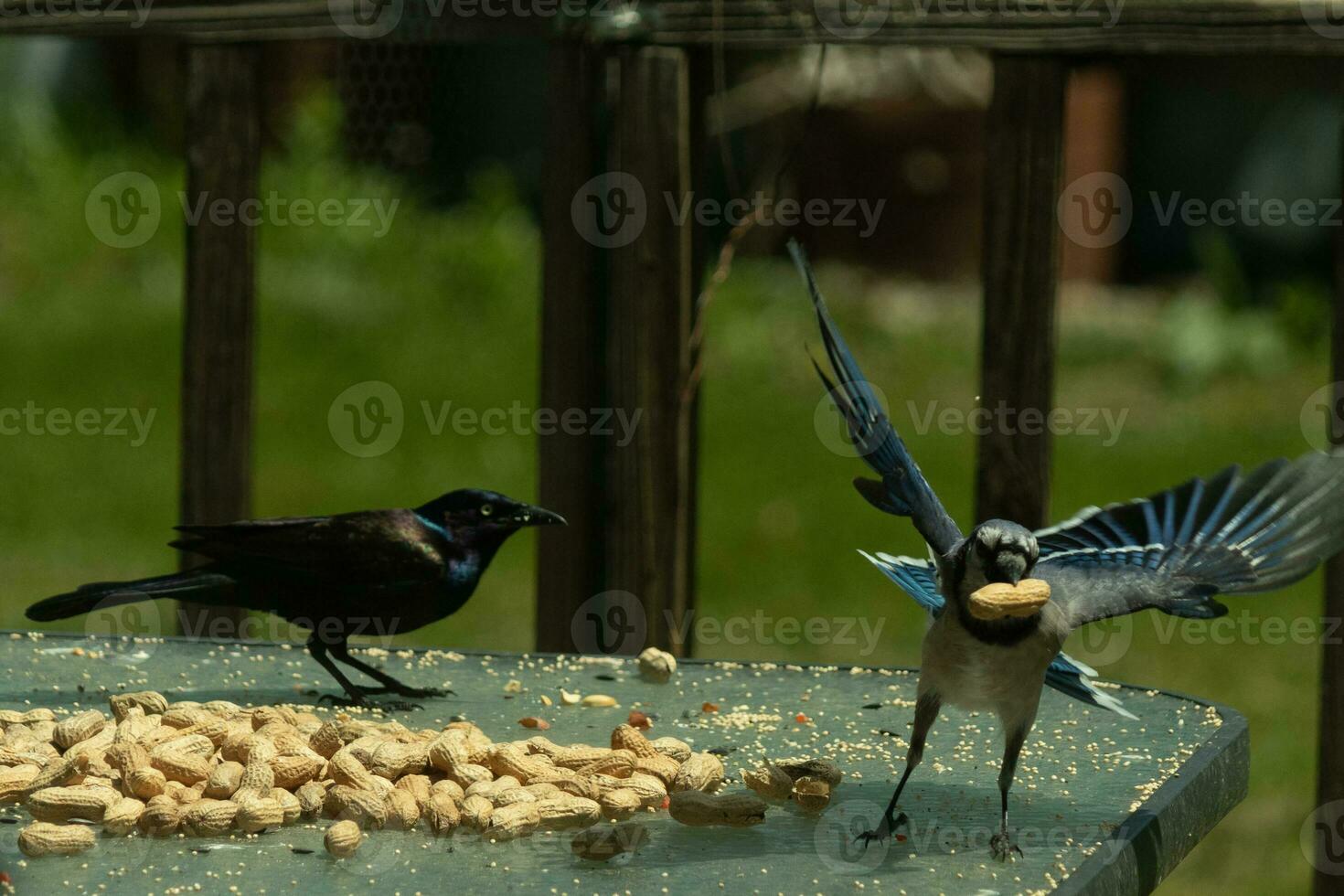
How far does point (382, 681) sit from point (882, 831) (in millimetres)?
1143

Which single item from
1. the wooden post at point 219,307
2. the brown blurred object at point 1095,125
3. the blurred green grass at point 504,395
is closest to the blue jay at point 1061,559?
the wooden post at point 219,307

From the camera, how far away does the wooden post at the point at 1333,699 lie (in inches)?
135

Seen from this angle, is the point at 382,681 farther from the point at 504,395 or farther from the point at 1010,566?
the point at 504,395

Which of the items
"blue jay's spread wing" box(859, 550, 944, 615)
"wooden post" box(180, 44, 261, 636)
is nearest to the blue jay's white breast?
"blue jay's spread wing" box(859, 550, 944, 615)

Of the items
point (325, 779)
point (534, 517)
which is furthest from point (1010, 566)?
point (534, 517)

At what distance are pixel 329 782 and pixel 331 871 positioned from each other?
0.33 m

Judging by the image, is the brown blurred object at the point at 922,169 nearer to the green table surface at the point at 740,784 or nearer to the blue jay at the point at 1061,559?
the green table surface at the point at 740,784

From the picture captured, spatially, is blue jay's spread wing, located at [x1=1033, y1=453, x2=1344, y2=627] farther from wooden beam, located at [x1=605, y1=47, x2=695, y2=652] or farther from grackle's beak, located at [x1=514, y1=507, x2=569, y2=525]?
wooden beam, located at [x1=605, y1=47, x2=695, y2=652]

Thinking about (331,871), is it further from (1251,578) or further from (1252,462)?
(1252,462)

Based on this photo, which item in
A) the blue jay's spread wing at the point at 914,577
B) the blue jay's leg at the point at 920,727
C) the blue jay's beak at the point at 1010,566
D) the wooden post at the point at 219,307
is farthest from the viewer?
the wooden post at the point at 219,307

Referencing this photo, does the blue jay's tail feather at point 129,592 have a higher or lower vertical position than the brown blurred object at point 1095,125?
lower

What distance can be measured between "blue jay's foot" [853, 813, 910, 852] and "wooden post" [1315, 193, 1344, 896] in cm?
136

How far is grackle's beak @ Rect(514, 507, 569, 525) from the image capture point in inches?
131

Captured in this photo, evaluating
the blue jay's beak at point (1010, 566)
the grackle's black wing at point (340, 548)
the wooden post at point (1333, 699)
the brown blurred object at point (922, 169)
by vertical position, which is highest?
the brown blurred object at point (922, 169)
